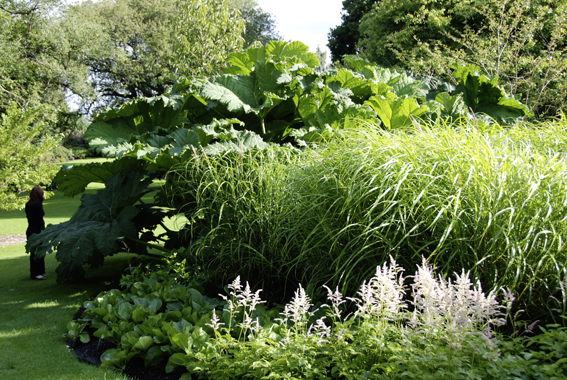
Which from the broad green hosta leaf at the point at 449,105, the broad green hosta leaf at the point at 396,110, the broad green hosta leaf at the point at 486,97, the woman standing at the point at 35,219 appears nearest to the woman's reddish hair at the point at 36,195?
the woman standing at the point at 35,219

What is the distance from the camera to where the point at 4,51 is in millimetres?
14344

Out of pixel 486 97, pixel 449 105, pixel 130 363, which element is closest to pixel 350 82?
pixel 449 105

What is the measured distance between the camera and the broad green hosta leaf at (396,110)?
18.4 feet

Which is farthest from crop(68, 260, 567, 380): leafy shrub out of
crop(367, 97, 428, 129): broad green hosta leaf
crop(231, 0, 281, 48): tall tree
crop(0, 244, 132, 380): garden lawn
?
crop(231, 0, 281, 48): tall tree

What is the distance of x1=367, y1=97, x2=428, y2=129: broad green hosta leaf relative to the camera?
18.4 feet

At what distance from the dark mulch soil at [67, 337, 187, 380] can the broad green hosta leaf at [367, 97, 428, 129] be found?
410 centimetres

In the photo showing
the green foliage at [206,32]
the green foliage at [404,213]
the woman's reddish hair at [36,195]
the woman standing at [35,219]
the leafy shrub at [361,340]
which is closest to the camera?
the leafy shrub at [361,340]

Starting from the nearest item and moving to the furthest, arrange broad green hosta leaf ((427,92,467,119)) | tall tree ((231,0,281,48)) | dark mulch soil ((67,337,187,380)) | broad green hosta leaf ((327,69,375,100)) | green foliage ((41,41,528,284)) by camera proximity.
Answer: dark mulch soil ((67,337,187,380)) < green foliage ((41,41,528,284)) < broad green hosta leaf ((327,69,375,100)) < broad green hosta leaf ((427,92,467,119)) < tall tree ((231,0,281,48))

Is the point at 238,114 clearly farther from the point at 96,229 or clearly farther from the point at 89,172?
the point at 96,229

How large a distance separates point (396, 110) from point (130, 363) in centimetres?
439

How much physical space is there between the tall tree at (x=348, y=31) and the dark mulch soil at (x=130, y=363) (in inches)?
919

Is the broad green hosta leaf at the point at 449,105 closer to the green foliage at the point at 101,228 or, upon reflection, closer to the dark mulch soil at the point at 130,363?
the green foliage at the point at 101,228

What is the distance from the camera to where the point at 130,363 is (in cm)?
308

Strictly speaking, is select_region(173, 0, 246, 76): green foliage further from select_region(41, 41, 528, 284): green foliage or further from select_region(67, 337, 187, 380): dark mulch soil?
select_region(67, 337, 187, 380): dark mulch soil
